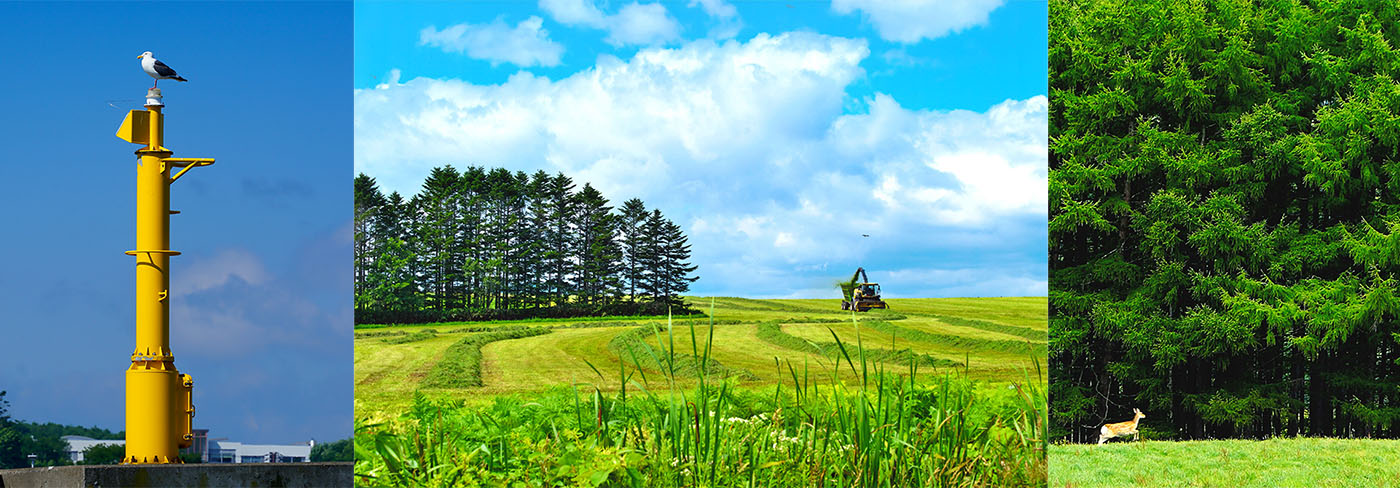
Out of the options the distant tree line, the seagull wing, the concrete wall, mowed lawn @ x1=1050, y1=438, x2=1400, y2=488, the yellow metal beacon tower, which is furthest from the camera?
the distant tree line

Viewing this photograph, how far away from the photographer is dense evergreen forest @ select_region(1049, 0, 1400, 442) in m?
8.63

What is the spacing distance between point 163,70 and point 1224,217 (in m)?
8.18

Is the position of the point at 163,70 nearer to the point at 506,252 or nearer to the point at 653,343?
the point at 506,252

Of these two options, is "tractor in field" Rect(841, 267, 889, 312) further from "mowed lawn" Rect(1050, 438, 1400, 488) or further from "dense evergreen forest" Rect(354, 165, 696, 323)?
"mowed lawn" Rect(1050, 438, 1400, 488)

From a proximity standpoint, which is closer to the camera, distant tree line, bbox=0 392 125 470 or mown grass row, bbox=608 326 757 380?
mown grass row, bbox=608 326 757 380

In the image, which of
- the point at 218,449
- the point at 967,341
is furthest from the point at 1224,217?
the point at 218,449

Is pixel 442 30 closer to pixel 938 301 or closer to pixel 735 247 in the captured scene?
pixel 735 247

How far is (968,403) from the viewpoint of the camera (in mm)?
5117

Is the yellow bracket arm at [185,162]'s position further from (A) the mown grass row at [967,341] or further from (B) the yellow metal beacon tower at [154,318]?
(A) the mown grass row at [967,341]

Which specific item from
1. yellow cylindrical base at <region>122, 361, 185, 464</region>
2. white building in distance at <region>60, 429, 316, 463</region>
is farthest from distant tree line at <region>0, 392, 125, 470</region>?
yellow cylindrical base at <region>122, 361, 185, 464</region>

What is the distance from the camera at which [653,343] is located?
6.16m

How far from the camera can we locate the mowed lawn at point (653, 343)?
5730 millimetres

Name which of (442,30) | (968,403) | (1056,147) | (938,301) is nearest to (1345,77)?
(1056,147)

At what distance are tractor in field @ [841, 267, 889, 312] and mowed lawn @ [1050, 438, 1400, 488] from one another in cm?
229
